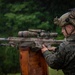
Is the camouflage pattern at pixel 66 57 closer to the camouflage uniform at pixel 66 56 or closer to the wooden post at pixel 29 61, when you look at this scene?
the camouflage uniform at pixel 66 56

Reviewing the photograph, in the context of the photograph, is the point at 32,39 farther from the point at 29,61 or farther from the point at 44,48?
the point at 44,48

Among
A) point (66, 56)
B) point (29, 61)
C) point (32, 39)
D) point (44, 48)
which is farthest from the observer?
point (29, 61)

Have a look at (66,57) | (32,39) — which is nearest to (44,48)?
(32,39)

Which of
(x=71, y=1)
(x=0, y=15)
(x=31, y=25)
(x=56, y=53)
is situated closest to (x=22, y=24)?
(x=31, y=25)

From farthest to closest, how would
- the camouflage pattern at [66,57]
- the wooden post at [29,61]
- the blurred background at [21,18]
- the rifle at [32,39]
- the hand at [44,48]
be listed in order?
1. the blurred background at [21,18]
2. the wooden post at [29,61]
3. the rifle at [32,39]
4. the hand at [44,48]
5. the camouflage pattern at [66,57]

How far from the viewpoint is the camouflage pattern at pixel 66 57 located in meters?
5.08

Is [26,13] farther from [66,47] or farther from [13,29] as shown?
[66,47]

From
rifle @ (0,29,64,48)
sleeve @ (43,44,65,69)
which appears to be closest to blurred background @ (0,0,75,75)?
rifle @ (0,29,64,48)

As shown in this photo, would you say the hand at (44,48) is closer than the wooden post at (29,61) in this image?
Yes

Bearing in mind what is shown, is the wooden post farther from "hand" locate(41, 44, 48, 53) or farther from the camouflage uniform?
the camouflage uniform

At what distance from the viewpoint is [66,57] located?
16.7ft

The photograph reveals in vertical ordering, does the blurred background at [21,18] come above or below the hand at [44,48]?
below

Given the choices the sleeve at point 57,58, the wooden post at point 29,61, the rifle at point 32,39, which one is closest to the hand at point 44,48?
the rifle at point 32,39

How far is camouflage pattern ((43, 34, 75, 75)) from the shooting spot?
Answer: 5078mm
